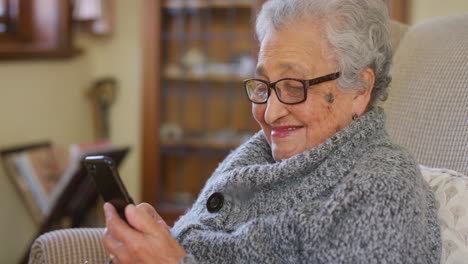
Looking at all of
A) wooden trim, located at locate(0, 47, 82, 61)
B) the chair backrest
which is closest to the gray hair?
the chair backrest

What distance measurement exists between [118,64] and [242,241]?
8.29 feet

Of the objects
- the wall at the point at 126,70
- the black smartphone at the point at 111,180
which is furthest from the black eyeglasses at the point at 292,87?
the wall at the point at 126,70

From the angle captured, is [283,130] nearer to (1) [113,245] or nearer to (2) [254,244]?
(2) [254,244]

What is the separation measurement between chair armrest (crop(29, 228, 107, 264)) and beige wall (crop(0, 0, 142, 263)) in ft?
4.47

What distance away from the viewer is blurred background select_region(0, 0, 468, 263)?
3027 mm

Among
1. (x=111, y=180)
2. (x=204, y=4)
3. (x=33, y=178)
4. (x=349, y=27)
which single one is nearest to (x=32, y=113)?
(x=33, y=178)

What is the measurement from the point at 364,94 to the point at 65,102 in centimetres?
227

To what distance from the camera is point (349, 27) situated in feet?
3.67

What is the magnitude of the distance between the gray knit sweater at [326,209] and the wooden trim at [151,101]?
203cm

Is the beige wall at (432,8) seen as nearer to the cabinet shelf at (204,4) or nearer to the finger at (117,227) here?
the cabinet shelf at (204,4)

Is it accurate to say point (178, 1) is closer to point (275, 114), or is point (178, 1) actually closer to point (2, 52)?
point (2, 52)

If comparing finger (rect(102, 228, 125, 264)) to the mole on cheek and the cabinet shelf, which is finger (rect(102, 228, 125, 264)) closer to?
the mole on cheek

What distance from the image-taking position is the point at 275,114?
3.88 ft

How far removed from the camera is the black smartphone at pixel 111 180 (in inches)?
43.2
